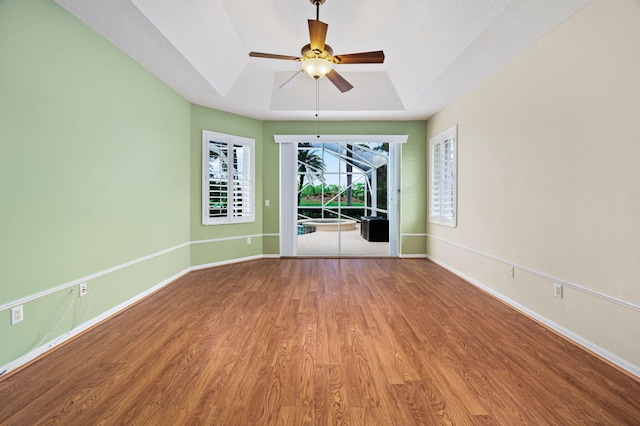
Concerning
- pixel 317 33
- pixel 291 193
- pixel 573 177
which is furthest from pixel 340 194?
pixel 573 177

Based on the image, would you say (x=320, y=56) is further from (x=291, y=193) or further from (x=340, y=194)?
(x=340, y=194)

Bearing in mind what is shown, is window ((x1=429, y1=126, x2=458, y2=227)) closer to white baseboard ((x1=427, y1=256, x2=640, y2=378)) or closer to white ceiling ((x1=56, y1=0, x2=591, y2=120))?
white ceiling ((x1=56, y1=0, x2=591, y2=120))

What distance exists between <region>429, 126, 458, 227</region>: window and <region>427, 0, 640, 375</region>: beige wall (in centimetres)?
80

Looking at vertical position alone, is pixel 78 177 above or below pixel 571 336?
above

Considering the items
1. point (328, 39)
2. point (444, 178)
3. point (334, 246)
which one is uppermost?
point (328, 39)

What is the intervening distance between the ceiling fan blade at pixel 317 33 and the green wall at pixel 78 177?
6.93 ft

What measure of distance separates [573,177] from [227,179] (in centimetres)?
472

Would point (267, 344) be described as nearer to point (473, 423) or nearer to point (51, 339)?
point (473, 423)

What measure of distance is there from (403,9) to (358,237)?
5.91 meters

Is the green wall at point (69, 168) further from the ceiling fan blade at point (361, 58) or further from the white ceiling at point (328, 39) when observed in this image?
the ceiling fan blade at point (361, 58)

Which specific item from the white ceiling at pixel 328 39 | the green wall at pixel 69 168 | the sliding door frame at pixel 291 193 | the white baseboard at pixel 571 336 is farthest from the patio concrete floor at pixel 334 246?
the green wall at pixel 69 168

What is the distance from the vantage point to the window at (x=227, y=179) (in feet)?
15.6

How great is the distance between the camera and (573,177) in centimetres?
238

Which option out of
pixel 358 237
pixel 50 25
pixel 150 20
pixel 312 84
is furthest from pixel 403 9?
pixel 358 237
